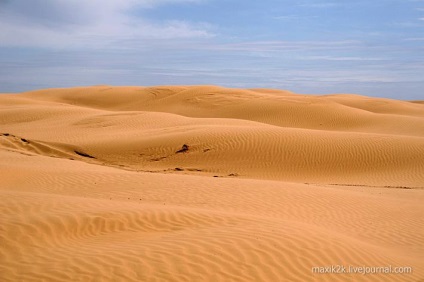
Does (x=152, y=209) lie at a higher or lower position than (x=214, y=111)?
lower

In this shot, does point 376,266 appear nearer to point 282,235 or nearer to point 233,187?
point 282,235

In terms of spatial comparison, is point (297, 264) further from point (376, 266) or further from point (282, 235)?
point (376, 266)

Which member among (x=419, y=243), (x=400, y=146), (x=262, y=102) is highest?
(x=262, y=102)

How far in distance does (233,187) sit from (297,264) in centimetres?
586

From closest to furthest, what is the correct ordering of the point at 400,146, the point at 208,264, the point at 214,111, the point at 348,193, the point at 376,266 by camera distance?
the point at 208,264 < the point at 376,266 < the point at 348,193 < the point at 400,146 < the point at 214,111

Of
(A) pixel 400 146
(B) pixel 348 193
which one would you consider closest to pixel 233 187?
(B) pixel 348 193

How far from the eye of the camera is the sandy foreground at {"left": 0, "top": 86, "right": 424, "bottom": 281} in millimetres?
5902

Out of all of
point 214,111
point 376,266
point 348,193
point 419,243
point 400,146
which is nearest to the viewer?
point 376,266

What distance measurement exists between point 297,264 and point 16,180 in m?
8.72

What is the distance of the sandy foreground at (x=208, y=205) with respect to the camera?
5.90 m

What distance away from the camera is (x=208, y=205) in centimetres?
1005

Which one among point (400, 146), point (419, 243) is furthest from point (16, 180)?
point (400, 146)

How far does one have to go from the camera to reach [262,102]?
42781 mm

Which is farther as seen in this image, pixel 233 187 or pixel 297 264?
pixel 233 187
